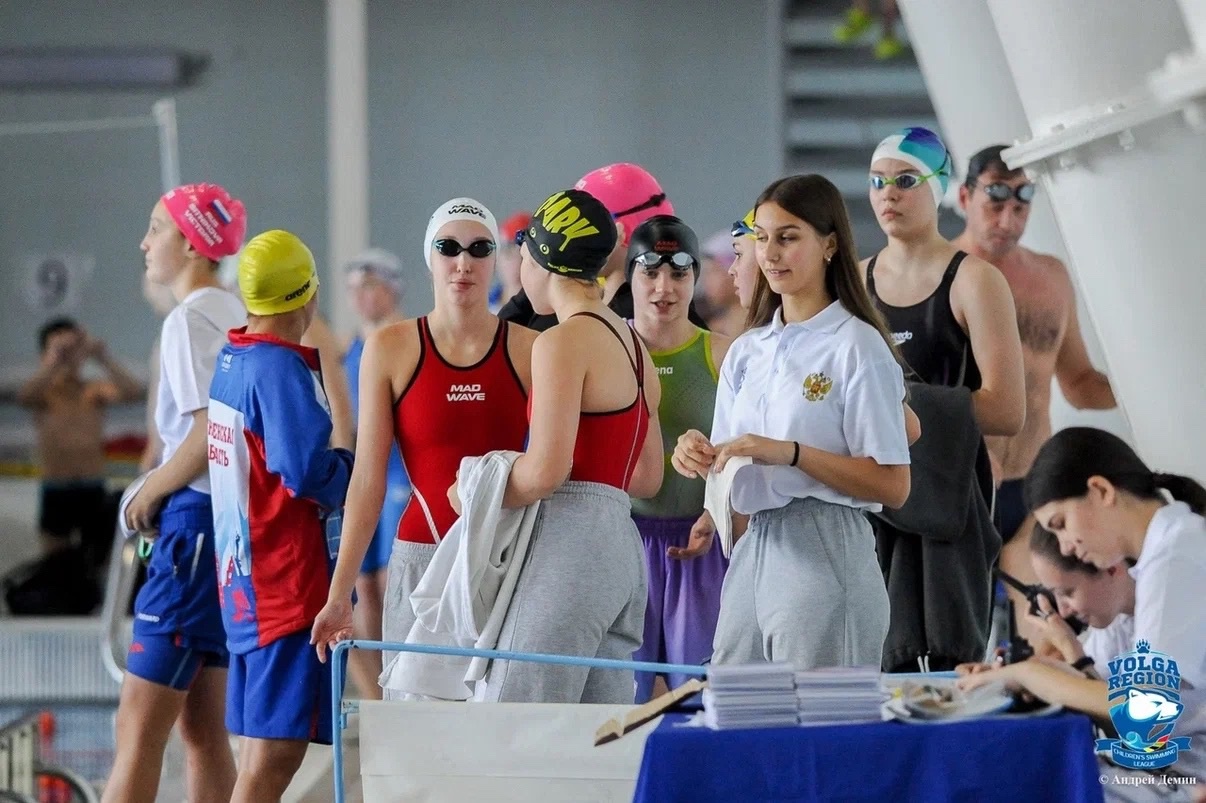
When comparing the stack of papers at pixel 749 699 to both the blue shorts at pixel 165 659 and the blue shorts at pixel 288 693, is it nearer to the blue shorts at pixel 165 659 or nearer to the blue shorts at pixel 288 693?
the blue shorts at pixel 288 693

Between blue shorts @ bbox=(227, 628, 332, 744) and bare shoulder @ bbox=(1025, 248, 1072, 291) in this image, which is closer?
blue shorts @ bbox=(227, 628, 332, 744)

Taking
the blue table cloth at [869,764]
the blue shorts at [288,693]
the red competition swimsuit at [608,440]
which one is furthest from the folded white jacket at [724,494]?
the blue shorts at [288,693]

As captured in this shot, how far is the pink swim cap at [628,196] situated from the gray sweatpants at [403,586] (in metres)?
1.18

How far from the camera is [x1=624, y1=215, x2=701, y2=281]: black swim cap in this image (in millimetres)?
3779

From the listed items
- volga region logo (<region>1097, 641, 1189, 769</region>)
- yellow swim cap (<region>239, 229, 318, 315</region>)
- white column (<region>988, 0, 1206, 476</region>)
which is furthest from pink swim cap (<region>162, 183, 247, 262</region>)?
volga region logo (<region>1097, 641, 1189, 769</region>)

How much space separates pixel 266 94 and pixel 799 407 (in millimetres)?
10002

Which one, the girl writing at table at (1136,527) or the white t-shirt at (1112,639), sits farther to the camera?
the white t-shirt at (1112,639)

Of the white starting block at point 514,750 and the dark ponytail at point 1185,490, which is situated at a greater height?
the dark ponytail at point 1185,490

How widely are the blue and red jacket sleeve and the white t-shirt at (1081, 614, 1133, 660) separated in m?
1.61

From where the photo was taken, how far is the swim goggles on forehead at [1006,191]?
4.31 metres

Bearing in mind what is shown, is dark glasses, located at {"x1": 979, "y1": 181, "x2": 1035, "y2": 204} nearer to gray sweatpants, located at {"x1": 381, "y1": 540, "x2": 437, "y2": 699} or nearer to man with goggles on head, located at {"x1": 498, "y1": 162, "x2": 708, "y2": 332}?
man with goggles on head, located at {"x1": 498, "y1": 162, "x2": 708, "y2": 332}

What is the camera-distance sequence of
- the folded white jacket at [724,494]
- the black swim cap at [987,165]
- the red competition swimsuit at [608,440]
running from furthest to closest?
the black swim cap at [987,165] → the red competition swimsuit at [608,440] → the folded white jacket at [724,494]

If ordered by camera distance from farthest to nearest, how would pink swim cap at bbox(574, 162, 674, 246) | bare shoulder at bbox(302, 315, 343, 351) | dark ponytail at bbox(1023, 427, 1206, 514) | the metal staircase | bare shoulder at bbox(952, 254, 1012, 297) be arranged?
the metal staircase → bare shoulder at bbox(302, 315, 343, 351) → pink swim cap at bbox(574, 162, 674, 246) → bare shoulder at bbox(952, 254, 1012, 297) → dark ponytail at bbox(1023, 427, 1206, 514)

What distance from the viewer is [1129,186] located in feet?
11.2
